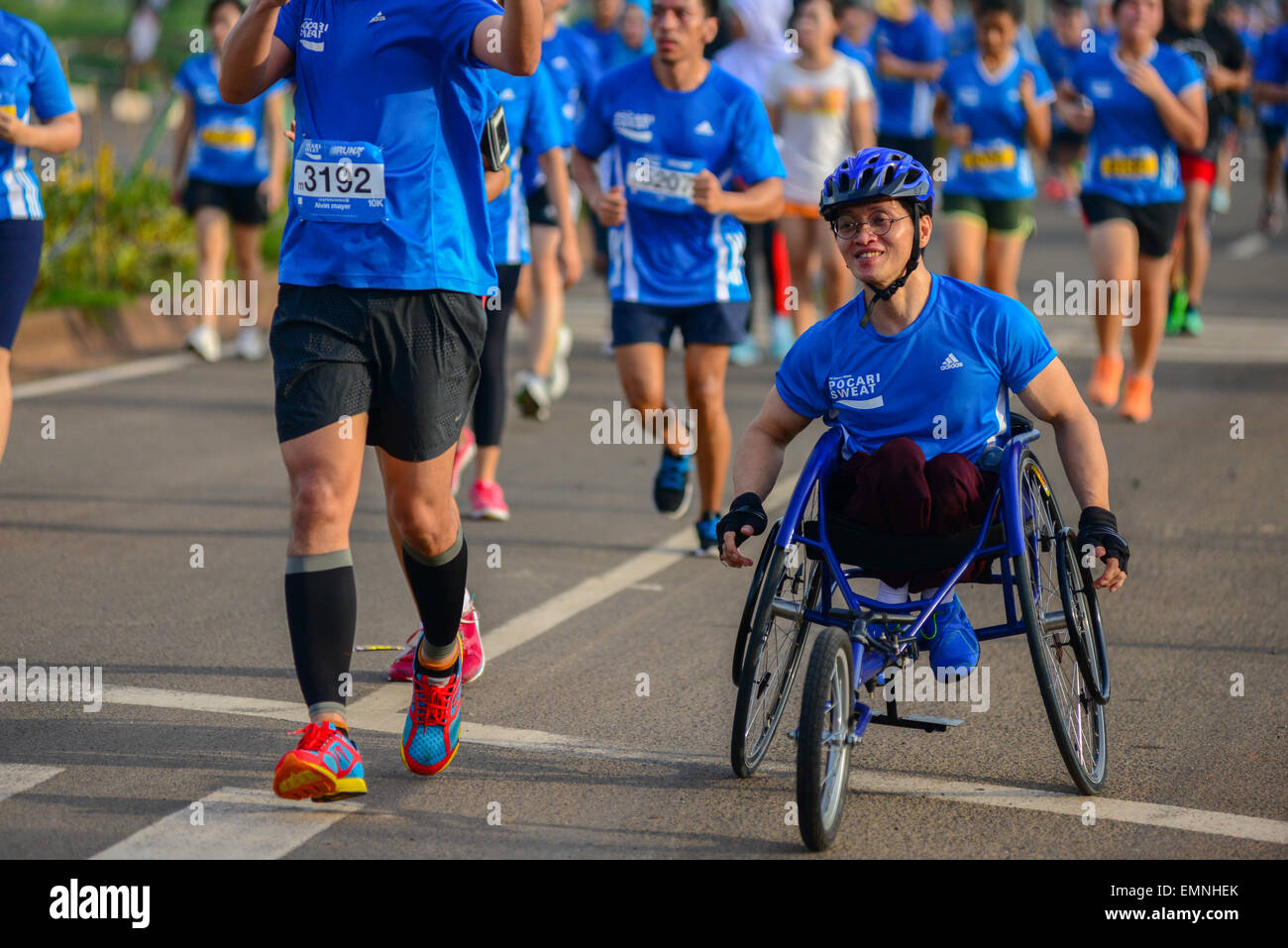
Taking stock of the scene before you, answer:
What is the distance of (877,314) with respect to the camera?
15.4 ft

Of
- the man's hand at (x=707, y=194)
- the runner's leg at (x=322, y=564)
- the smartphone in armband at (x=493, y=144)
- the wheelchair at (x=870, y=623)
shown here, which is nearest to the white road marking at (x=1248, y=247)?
the man's hand at (x=707, y=194)

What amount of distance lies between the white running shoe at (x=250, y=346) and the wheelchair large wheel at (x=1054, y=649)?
8.00 meters

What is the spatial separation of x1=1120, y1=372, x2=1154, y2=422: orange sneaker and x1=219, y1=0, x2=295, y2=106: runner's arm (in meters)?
6.55

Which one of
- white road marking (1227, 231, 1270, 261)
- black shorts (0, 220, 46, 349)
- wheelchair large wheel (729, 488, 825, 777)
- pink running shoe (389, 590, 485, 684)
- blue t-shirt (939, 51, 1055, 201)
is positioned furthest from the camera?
white road marking (1227, 231, 1270, 261)

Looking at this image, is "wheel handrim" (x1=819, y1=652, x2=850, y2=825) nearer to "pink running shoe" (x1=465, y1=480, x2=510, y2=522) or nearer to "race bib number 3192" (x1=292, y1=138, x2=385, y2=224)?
"race bib number 3192" (x1=292, y1=138, x2=385, y2=224)

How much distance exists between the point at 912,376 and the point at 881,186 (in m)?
0.48

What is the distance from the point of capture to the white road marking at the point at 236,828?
161 inches

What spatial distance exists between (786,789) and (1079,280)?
40.2ft

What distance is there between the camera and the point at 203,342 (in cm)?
1144

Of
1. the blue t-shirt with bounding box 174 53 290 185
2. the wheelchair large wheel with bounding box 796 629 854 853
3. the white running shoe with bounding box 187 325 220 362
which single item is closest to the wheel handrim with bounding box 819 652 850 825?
the wheelchair large wheel with bounding box 796 629 854 853

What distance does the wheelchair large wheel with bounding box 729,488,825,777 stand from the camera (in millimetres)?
4406
